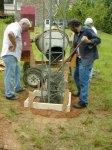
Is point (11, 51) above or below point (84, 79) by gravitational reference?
above

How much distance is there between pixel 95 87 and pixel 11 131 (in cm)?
450

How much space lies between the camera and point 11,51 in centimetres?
1130

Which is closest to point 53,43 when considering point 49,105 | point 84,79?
point 84,79

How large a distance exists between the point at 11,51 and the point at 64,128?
2.36 meters

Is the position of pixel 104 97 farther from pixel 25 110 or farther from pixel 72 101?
pixel 25 110

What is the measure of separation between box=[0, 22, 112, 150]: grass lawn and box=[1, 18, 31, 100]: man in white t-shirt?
37 centimetres

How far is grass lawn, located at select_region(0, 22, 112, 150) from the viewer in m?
9.21

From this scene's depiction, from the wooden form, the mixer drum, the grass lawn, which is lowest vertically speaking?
the grass lawn

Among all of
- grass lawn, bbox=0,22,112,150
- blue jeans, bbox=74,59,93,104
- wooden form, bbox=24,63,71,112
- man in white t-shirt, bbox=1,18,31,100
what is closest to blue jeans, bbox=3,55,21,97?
man in white t-shirt, bbox=1,18,31,100

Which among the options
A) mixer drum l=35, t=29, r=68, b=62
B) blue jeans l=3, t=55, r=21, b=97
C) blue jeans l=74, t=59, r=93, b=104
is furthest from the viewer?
mixer drum l=35, t=29, r=68, b=62

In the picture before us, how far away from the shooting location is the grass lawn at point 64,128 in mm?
9211

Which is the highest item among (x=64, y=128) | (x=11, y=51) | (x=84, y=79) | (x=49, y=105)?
(x=11, y=51)

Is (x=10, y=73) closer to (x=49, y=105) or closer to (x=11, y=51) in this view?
(x=11, y=51)

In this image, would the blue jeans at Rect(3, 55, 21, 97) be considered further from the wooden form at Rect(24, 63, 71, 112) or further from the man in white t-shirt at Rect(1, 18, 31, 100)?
the wooden form at Rect(24, 63, 71, 112)
